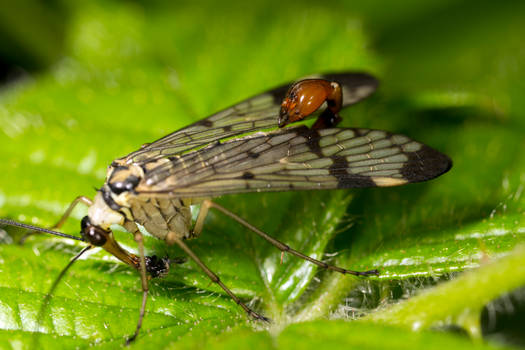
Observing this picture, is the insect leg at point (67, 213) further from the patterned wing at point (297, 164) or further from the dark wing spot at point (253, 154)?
the dark wing spot at point (253, 154)

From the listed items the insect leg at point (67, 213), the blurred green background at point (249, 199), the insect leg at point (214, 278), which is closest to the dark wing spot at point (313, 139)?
the blurred green background at point (249, 199)

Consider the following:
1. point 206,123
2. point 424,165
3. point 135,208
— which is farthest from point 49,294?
point 424,165

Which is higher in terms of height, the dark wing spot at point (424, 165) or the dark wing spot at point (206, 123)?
the dark wing spot at point (206, 123)

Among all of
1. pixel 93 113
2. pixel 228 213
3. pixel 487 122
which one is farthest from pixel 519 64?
pixel 93 113

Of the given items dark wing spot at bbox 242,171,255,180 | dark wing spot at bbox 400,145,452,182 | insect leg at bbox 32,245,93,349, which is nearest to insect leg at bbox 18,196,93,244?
insect leg at bbox 32,245,93,349

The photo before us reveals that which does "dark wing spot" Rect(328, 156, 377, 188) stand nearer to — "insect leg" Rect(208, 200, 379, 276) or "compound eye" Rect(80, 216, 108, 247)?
"insect leg" Rect(208, 200, 379, 276)

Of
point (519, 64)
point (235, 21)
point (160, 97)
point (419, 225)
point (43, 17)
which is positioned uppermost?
point (43, 17)

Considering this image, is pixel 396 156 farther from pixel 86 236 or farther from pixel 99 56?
pixel 99 56
